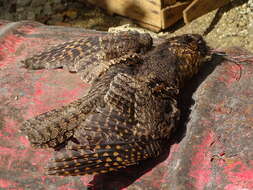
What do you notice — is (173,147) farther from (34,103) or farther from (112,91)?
(34,103)

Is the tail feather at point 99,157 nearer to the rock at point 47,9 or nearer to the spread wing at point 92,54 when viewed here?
the spread wing at point 92,54

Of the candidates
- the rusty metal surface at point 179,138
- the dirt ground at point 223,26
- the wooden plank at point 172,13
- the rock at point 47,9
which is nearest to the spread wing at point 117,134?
the rusty metal surface at point 179,138

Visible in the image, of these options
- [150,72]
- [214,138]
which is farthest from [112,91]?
[214,138]

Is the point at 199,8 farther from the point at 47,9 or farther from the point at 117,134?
the point at 117,134

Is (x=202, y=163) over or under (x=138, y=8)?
over

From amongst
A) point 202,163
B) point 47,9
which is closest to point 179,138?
point 202,163

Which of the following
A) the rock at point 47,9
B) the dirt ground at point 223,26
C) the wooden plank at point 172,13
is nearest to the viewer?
the dirt ground at point 223,26
